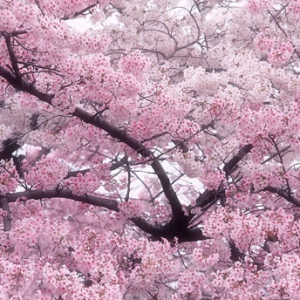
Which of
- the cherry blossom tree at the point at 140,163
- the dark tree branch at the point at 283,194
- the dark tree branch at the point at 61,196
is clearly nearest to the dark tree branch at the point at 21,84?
the cherry blossom tree at the point at 140,163

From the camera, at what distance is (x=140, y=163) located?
6516 mm

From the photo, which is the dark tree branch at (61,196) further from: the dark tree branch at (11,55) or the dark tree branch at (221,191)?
the dark tree branch at (11,55)

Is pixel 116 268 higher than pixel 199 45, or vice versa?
pixel 199 45

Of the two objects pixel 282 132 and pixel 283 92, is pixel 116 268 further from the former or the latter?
pixel 283 92

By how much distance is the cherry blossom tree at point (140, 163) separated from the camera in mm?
5441

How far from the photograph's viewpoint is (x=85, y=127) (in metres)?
7.10

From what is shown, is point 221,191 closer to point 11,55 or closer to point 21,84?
point 21,84

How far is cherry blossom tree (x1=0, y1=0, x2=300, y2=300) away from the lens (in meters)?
5.44

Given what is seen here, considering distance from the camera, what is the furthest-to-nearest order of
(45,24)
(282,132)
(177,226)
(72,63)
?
(177,226) < (282,132) < (72,63) < (45,24)

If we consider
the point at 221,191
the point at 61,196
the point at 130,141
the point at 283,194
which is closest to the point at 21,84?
the point at 130,141

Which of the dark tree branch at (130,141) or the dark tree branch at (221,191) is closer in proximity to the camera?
the dark tree branch at (130,141)

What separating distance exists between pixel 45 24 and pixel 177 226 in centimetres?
343

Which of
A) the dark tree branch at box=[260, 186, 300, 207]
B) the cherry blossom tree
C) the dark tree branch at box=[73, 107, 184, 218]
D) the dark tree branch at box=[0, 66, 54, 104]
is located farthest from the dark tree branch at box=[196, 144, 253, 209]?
the dark tree branch at box=[0, 66, 54, 104]

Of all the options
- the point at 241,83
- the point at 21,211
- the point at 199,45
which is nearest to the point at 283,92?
the point at 241,83
